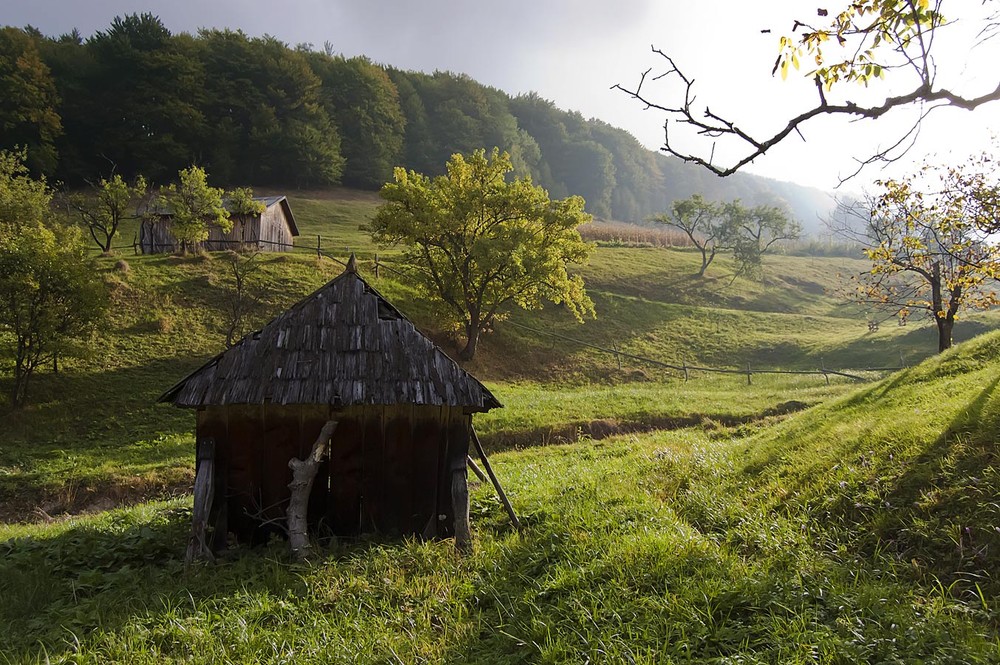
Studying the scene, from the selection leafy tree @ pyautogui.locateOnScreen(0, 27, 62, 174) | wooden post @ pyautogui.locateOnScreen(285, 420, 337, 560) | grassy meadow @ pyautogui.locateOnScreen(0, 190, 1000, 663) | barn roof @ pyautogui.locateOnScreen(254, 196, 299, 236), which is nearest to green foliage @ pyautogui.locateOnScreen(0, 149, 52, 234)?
barn roof @ pyautogui.locateOnScreen(254, 196, 299, 236)

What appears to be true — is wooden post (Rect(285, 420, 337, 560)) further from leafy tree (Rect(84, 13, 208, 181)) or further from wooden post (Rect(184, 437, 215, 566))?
leafy tree (Rect(84, 13, 208, 181))

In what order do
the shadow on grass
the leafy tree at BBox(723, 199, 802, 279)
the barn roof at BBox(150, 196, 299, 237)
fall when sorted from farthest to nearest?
1. the leafy tree at BBox(723, 199, 802, 279)
2. the barn roof at BBox(150, 196, 299, 237)
3. the shadow on grass

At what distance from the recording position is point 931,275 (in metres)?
19.4

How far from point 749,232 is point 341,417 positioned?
5892 centimetres

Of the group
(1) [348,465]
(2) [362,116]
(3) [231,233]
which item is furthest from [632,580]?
(2) [362,116]

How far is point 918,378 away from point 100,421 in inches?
934

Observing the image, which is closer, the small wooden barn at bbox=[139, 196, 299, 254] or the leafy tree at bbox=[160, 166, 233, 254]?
the leafy tree at bbox=[160, 166, 233, 254]

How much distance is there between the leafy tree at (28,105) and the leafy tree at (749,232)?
70891 mm

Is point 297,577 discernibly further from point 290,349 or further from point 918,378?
point 918,378

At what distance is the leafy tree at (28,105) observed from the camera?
5425cm

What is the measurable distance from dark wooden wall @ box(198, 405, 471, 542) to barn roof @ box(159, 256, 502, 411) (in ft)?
1.77

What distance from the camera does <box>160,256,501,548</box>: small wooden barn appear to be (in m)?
7.05

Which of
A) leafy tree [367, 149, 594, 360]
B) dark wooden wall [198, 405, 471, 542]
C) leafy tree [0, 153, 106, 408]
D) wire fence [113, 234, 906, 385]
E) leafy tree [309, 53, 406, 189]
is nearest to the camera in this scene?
dark wooden wall [198, 405, 471, 542]

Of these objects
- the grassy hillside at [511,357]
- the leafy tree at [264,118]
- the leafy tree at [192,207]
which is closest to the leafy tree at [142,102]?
the leafy tree at [264,118]
